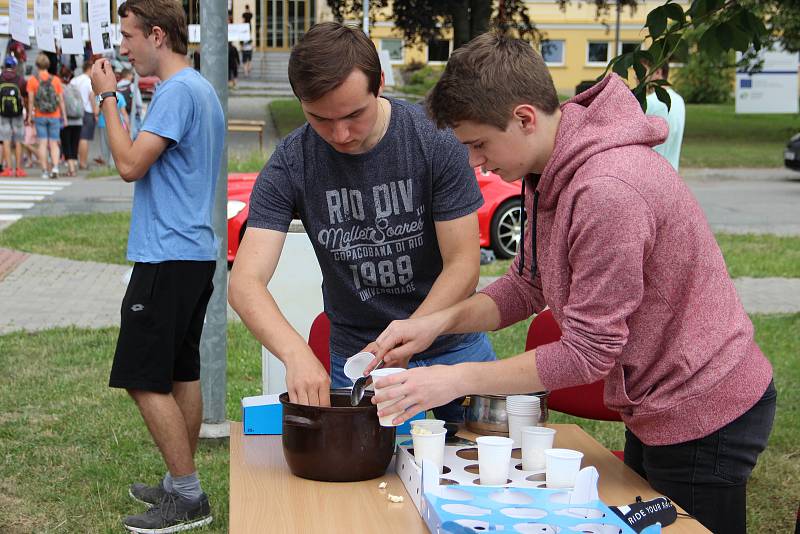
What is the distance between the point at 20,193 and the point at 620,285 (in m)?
15.1

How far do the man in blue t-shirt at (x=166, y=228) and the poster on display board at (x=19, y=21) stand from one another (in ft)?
5.69

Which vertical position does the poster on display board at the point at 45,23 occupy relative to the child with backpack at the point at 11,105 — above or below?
above

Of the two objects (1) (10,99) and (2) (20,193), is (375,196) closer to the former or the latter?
(2) (20,193)

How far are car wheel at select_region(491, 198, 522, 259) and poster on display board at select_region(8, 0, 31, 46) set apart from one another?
18.2 feet

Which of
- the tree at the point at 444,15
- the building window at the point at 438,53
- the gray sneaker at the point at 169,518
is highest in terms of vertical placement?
the tree at the point at 444,15

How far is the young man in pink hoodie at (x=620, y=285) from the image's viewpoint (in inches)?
80.5

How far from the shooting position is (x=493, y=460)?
221cm

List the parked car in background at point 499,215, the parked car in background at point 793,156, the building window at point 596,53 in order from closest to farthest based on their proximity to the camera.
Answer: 1. the parked car in background at point 499,215
2. the parked car in background at point 793,156
3. the building window at point 596,53

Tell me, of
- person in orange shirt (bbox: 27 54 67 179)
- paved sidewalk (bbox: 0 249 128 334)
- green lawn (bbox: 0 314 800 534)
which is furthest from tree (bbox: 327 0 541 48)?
green lawn (bbox: 0 314 800 534)

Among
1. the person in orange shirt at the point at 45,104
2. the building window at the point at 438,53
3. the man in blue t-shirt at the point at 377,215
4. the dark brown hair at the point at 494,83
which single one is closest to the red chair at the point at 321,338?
the man in blue t-shirt at the point at 377,215

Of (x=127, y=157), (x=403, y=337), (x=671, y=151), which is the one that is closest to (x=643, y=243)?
(x=403, y=337)

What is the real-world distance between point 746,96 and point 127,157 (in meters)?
28.2

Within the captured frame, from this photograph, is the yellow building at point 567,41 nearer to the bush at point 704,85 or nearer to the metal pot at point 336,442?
the bush at point 704,85

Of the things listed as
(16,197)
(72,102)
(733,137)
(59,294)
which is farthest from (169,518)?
(733,137)
